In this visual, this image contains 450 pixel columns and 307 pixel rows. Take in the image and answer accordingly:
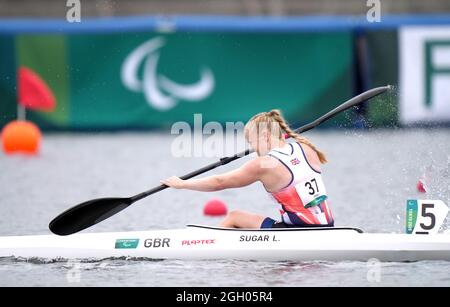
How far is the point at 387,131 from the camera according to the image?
2098cm

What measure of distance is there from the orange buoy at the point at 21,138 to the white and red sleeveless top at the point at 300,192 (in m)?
9.66

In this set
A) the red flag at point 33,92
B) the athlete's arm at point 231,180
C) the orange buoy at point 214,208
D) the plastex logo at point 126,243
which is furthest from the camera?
the red flag at point 33,92

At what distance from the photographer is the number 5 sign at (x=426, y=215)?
10352 mm

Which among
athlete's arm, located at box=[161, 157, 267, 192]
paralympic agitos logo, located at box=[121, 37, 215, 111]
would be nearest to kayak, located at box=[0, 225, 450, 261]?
athlete's arm, located at box=[161, 157, 267, 192]

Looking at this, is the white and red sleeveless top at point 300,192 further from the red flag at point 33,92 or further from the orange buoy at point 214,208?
the red flag at point 33,92

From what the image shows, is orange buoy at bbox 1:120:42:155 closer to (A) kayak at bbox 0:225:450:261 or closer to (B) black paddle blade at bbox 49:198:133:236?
(B) black paddle blade at bbox 49:198:133:236

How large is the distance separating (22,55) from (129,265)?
39.1ft

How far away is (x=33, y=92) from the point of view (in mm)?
20688

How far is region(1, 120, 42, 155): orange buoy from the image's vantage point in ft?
63.6

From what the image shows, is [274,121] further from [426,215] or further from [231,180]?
[426,215]

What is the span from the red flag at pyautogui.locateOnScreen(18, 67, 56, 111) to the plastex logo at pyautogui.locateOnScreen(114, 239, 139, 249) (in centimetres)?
1037

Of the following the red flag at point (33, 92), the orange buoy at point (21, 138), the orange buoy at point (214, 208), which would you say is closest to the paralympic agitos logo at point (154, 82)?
the red flag at point (33, 92)
